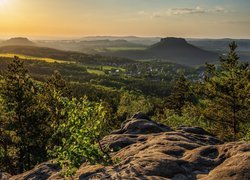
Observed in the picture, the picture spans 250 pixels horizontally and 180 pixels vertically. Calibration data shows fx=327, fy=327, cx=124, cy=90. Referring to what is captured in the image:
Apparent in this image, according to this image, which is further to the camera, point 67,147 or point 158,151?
point 158,151

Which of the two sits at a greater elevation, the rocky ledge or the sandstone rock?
the rocky ledge

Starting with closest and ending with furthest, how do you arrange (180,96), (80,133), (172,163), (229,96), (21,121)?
(80,133) < (172,163) < (21,121) < (229,96) < (180,96)

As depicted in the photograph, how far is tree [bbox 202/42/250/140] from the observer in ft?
180

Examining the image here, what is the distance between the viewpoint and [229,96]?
181 feet

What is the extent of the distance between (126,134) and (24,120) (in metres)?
25.2

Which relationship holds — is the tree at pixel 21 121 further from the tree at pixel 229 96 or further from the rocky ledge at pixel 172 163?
the tree at pixel 229 96

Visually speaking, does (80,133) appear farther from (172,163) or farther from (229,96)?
(229,96)

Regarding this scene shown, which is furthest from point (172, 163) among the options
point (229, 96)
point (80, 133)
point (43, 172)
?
point (229, 96)

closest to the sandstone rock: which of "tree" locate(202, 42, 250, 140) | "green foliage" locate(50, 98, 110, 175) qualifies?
"green foliage" locate(50, 98, 110, 175)

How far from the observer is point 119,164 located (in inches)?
971

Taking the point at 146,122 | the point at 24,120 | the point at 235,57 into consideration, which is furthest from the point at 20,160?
the point at 235,57

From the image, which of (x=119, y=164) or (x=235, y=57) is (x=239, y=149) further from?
(x=235, y=57)

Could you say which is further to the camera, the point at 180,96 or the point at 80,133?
the point at 180,96

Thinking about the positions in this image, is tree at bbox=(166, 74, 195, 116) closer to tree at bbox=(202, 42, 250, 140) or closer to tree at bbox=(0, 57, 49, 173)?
tree at bbox=(202, 42, 250, 140)
